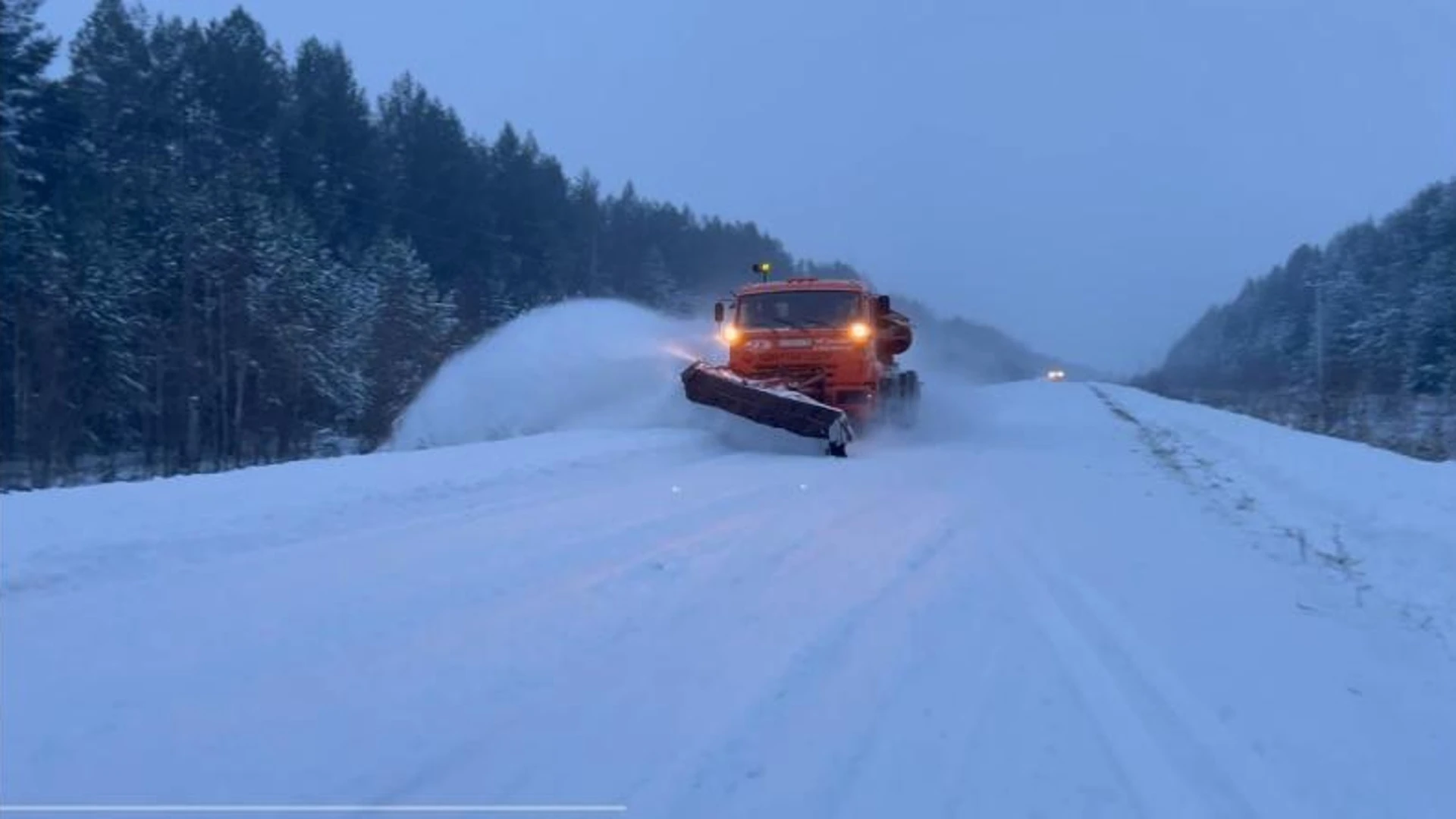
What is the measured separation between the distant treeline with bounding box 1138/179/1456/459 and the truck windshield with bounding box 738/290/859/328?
9586 millimetres

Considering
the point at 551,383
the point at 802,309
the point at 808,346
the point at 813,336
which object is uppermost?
the point at 802,309

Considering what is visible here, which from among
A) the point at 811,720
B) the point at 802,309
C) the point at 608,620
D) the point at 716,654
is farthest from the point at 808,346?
the point at 811,720

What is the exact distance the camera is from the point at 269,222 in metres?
45.2

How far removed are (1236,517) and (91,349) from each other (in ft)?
111

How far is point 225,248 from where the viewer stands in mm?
39531

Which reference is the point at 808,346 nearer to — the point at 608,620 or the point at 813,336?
the point at 813,336

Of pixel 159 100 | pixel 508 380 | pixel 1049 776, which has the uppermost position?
pixel 159 100

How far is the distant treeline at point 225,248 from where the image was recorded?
33.8 meters

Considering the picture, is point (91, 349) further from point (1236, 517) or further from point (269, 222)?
point (1236, 517)

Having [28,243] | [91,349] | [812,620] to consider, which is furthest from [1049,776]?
[91,349]

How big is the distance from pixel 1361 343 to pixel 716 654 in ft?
198

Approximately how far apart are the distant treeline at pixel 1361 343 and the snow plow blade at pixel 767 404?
9.86 m

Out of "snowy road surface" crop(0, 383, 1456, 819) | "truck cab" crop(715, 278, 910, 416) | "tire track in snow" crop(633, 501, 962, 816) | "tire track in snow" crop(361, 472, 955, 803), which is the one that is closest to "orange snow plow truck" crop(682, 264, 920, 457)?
"truck cab" crop(715, 278, 910, 416)

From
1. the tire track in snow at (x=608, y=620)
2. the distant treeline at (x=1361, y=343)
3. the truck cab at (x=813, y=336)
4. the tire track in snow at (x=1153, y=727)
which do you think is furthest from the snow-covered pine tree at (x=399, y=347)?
the tire track in snow at (x=1153, y=727)
